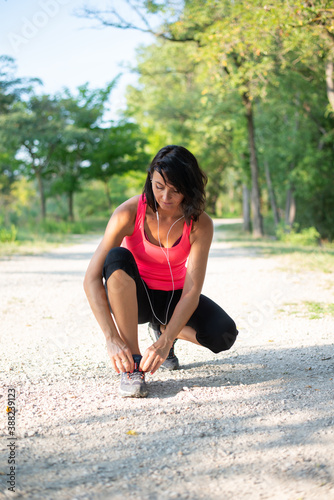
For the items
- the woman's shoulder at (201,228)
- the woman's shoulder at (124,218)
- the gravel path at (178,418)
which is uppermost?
the woman's shoulder at (124,218)

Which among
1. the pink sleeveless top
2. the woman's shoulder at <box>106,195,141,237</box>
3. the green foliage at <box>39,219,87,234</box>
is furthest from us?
the green foliage at <box>39,219,87,234</box>

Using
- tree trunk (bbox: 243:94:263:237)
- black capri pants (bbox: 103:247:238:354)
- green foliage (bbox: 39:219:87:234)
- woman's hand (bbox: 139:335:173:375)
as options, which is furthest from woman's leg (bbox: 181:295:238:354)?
green foliage (bbox: 39:219:87:234)

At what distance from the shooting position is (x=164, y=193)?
10.0ft

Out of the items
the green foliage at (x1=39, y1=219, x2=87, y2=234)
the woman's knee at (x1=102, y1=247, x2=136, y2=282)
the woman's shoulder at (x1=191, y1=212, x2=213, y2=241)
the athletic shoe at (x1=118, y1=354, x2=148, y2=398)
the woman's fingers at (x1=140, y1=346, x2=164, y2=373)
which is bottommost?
the green foliage at (x1=39, y1=219, x2=87, y2=234)

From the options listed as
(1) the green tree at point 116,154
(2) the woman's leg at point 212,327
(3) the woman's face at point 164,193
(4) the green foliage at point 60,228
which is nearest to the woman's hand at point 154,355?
(2) the woman's leg at point 212,327

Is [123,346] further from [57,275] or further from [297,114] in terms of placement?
[297,114]

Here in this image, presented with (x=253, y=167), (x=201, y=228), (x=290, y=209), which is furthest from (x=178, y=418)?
(x=290, y=209)

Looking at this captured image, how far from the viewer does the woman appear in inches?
119

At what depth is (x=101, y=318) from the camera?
3.07 m

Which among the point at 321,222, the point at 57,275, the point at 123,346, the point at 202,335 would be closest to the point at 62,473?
the point at 123,346

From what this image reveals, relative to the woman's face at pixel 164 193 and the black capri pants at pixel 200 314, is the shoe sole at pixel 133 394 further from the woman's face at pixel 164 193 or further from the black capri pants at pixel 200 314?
the woman's face at pixel 164 193

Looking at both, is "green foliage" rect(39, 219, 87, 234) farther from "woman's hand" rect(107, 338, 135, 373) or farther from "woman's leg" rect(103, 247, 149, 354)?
"woman's hand" rect(107, 338, 135, 373)

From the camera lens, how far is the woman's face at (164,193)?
3.03 meters

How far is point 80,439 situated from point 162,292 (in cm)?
124
